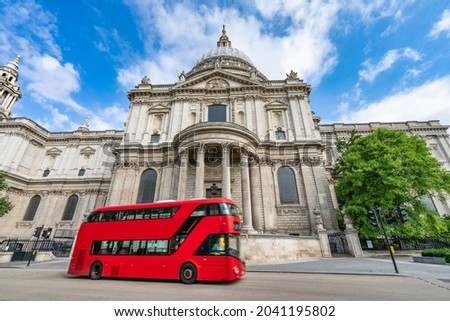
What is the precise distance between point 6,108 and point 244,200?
53348 millimetres

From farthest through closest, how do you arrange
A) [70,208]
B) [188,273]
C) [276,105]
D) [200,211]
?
[70,208] → [276,105] → [200,211] → [188,273]

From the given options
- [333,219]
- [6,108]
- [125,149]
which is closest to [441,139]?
[333,219]

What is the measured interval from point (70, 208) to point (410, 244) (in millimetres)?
42608

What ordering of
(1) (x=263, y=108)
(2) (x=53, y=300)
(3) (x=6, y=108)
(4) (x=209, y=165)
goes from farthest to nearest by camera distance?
(3) (x=6, y=108) < (1) (x=263, y=108) < (4) (x=209, y=165) < (2) (x=53, y=300)

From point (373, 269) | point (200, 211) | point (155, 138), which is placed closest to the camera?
point (200, 211)

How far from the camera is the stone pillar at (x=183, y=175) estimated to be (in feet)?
64.3

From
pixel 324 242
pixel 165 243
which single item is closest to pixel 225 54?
pixel 324 242

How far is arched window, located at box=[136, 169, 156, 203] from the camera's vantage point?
23141mm

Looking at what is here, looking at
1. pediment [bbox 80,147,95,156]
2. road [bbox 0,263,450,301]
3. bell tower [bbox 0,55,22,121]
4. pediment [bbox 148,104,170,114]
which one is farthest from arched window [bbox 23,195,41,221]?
road [bbox 0,263,450,301]

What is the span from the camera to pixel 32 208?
1219 inches

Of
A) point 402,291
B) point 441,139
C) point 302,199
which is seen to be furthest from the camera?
point 441,139

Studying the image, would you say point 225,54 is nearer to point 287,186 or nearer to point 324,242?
point 287,186

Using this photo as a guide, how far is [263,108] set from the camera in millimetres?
26828

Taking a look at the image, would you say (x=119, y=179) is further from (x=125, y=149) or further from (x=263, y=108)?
(x=263, y=108)
